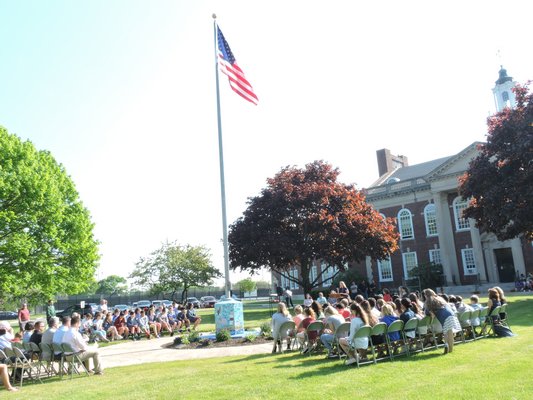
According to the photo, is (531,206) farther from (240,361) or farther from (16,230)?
(16,230)

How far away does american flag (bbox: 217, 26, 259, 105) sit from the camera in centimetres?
1817

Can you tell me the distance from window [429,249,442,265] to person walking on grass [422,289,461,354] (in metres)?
34.3

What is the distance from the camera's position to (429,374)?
27.8ft

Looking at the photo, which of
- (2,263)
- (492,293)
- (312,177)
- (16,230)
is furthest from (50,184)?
(492,293)

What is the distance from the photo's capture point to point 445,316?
11.0m

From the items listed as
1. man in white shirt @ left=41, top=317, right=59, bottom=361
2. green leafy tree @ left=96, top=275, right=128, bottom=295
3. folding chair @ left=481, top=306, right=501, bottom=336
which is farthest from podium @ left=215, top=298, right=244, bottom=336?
green leafy tree @ left=96, top=275, right=128, bottom=295

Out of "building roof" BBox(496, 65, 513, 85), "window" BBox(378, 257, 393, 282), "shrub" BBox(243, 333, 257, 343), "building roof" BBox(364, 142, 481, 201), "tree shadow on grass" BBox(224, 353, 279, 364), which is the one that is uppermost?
"building roof" BBox(496, 65, 513, 85)

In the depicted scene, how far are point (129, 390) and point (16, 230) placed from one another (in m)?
23.2

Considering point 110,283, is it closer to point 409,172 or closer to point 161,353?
point 409,172

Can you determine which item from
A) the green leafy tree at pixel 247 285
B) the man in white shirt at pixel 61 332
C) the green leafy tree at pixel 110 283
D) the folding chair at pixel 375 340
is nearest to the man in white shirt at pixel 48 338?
the man in white shirt at pixel 61 332

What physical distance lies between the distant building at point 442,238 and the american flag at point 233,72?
2210 centimetres

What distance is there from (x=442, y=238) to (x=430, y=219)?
2.58 meters

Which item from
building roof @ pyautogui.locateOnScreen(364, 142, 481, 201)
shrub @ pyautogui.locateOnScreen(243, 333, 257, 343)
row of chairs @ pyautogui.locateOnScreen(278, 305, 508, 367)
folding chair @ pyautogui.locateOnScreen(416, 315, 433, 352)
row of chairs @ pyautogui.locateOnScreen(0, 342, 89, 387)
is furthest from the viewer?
building roof @ pyautogui.locateOnScreen(364, 142, 481, 201)

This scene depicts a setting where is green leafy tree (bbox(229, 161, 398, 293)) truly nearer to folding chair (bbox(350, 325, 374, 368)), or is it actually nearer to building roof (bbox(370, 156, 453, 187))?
building roof (bbox(370, 156, 453, 187))
